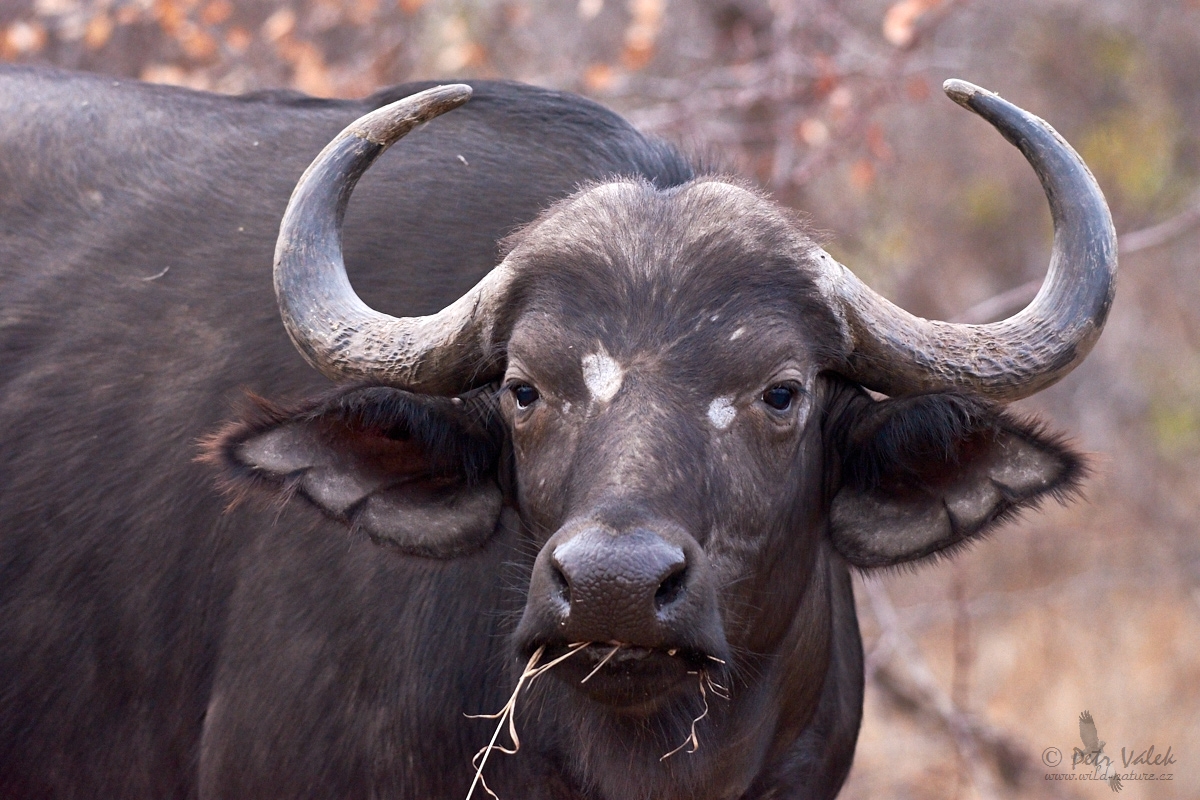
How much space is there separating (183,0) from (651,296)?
531 centimetres

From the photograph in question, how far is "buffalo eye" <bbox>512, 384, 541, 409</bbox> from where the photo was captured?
12.3 ft

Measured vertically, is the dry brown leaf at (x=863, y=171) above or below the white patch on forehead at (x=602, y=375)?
below

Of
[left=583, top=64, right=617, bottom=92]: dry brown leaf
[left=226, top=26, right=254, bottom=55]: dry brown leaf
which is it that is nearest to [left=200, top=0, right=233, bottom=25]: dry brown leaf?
[left=226, top=26, right=254, bottom=55]: dry brown leaf

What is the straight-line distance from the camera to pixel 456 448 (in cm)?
405

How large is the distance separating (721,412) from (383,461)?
3.59 feet

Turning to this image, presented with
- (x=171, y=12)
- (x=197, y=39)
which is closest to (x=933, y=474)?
(x=171, y=12)

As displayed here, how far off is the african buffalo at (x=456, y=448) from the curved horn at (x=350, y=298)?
1 centimetres

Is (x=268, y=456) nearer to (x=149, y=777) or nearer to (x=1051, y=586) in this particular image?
(x=149, y=777)

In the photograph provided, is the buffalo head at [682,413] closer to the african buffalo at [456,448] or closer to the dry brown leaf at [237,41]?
the african buffalo at [456,448]

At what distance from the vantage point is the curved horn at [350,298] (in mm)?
3869

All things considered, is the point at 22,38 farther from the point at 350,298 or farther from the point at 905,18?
the point at 905,18

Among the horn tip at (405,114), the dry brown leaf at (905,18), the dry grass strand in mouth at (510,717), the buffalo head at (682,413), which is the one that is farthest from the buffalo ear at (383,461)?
the dry brown leaf at (905,18)

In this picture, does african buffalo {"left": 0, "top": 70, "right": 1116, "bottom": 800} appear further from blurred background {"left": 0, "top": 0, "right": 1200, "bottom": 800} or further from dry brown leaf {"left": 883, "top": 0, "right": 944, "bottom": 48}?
dry brown leaf {"left": 883, "top": 0, "right": 944, "bottom": 48}

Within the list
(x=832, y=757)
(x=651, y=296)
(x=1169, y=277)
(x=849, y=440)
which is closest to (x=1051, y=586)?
(x=1169, y=277)
